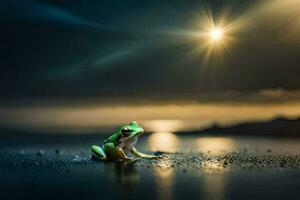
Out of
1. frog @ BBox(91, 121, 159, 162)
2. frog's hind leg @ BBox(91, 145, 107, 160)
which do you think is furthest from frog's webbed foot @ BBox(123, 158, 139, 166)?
frog's hind leg @ BBox(91, 145, 107, 160)

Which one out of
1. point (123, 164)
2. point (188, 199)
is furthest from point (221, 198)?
point (123, 164)

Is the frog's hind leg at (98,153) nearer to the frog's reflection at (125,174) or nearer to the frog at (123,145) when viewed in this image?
the frog at (123,145)

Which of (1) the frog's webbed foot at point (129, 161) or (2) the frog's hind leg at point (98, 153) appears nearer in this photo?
(1) the frog's webbed foot at point (129, 161)

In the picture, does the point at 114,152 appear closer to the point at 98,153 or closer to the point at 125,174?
the point at 98,153

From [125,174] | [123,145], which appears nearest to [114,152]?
[123,145]

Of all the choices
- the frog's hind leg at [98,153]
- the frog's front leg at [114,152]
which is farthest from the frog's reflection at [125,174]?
the frog's hind leg at [98,153]

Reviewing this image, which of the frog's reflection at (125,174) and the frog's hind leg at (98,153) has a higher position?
the frog's hind leg at (98,153)

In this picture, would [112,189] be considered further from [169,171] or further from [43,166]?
[43,166]

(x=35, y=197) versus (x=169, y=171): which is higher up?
(x=169, y=171)
